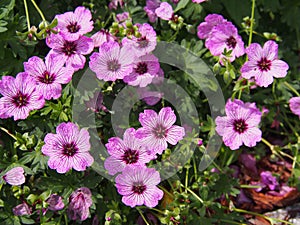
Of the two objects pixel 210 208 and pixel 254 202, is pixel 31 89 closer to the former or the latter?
pixel 210 208

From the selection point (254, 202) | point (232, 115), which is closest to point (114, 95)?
point (232, 115)

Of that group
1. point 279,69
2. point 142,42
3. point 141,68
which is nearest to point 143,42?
point 142,42

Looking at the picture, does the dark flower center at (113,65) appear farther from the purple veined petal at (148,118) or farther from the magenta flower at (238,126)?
the magenta flower at (238,126)

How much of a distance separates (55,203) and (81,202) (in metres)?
0.10

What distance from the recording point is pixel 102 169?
6.30 ft

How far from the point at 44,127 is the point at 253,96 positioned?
981 millimetres

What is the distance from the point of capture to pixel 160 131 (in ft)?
6.09

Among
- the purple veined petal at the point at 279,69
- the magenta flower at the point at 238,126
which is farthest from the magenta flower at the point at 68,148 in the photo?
the purple veined petal at the point at 279,69

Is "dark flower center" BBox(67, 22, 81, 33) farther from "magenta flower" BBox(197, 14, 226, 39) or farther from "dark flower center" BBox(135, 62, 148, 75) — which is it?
"magenta flower" BBox(197, 14, 226, 39)

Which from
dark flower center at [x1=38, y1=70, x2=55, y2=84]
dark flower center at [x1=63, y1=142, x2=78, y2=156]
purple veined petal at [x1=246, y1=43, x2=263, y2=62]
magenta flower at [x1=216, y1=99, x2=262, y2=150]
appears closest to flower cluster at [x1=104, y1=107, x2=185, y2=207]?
dark flower center at [x1=63, y1=142, x2=78, y2=156]

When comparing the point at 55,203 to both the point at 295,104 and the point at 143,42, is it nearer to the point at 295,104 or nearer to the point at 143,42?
the point at 143,42

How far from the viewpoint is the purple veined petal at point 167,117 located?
6.09ft

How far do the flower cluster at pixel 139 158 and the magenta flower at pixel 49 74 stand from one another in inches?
11.1

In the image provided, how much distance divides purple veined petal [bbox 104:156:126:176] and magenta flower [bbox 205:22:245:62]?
0.64 metres
